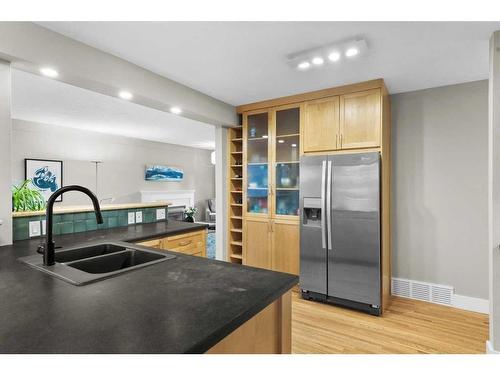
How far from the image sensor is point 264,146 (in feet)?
12.2

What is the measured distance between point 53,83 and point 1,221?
194 cm

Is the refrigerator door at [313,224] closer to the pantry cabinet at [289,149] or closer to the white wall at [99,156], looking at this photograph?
the pantry cabinet at [289,149]

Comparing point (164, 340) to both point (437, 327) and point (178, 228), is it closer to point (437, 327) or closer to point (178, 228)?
point (178, 228)

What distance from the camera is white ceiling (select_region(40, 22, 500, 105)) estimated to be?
75.3 inches

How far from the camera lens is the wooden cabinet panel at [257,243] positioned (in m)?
3.60

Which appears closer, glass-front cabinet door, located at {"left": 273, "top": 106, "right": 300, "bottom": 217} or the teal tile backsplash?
the teal tile backsplash

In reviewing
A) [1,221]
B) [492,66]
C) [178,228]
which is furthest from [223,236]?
[492,66]

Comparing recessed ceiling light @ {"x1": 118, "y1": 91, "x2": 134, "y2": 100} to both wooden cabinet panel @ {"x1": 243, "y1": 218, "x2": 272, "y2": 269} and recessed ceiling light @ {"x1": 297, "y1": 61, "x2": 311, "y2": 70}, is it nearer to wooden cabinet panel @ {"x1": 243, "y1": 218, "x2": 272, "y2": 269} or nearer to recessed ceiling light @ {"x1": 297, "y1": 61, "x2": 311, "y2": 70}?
recessed ceiling light @ {"x1": 297, "y1": 61, "x2": 311, "y2": 70}

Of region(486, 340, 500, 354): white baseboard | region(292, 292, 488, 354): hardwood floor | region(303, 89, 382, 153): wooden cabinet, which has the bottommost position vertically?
region(292, 292, 488, 354): hardwood floor

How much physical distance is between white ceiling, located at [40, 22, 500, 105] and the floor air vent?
219 cm

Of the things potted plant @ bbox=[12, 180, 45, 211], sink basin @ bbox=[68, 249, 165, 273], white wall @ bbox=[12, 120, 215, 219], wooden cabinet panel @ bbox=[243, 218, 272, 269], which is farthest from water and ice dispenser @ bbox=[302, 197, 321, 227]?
white wall @ bbox=[12, 120, 215, 219]
